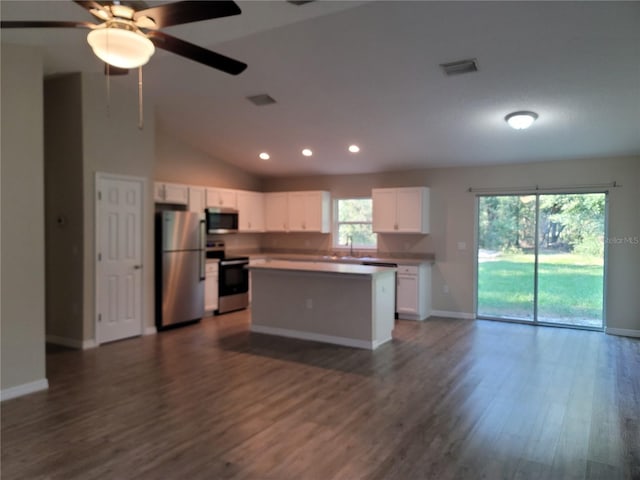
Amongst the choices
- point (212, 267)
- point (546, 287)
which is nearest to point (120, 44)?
point (212, 267)

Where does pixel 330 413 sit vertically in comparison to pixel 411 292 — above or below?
below

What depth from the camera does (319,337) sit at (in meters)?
5.38

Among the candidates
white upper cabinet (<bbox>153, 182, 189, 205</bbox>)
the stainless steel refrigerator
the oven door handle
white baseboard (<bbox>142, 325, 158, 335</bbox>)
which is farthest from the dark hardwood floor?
white upper cabinet (<bbox>153, 182, 189, 205</bbox>)

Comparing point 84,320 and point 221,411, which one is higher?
point 84,320

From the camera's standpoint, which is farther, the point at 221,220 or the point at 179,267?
the point at 221,220

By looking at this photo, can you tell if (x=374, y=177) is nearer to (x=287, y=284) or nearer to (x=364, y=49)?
(x=287, y=284)

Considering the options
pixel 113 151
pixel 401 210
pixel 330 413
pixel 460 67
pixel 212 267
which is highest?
pixel 460 67

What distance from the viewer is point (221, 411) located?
3.34 m

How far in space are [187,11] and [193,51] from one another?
428 millimetres

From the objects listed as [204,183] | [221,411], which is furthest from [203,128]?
[221,411]

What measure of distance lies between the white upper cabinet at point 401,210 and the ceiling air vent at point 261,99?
2.53 meters

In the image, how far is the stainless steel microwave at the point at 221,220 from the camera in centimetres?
706

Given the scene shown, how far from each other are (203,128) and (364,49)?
3.26 metres

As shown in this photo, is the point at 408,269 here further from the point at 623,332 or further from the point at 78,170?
the point at 78,170
